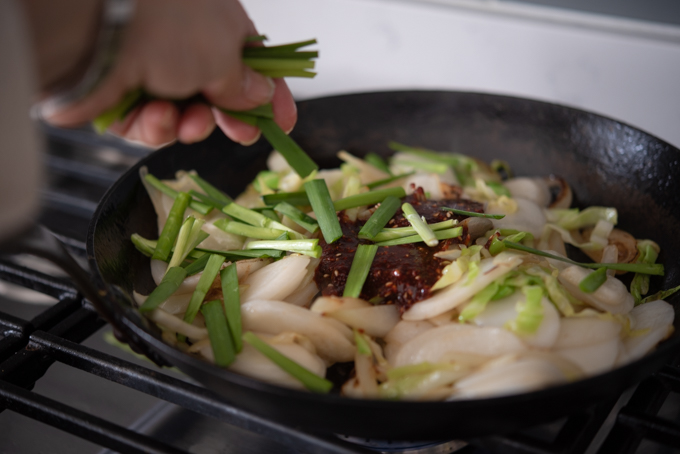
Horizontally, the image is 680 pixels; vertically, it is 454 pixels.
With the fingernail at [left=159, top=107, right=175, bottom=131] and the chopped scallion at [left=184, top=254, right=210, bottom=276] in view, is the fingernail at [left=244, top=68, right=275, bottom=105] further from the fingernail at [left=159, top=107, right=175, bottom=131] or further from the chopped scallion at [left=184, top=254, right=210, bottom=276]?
the chopped scallion at [left=184, top=254, right=210, bottom=276]

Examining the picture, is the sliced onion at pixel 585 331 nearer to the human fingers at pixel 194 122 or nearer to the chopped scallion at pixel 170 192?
the human fingers at pixel 194 122

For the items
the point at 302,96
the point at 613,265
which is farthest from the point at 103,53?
the point at 302,96

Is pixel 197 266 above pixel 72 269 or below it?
below

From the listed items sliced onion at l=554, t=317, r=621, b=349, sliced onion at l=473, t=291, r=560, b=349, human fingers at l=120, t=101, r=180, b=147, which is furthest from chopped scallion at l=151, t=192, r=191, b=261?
sliced onion at l=554, t=317, r=621, b=349

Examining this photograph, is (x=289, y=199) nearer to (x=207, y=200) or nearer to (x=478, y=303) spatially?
(x=207, y=200)

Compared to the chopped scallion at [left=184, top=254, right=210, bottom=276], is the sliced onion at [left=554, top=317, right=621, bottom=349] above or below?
below
